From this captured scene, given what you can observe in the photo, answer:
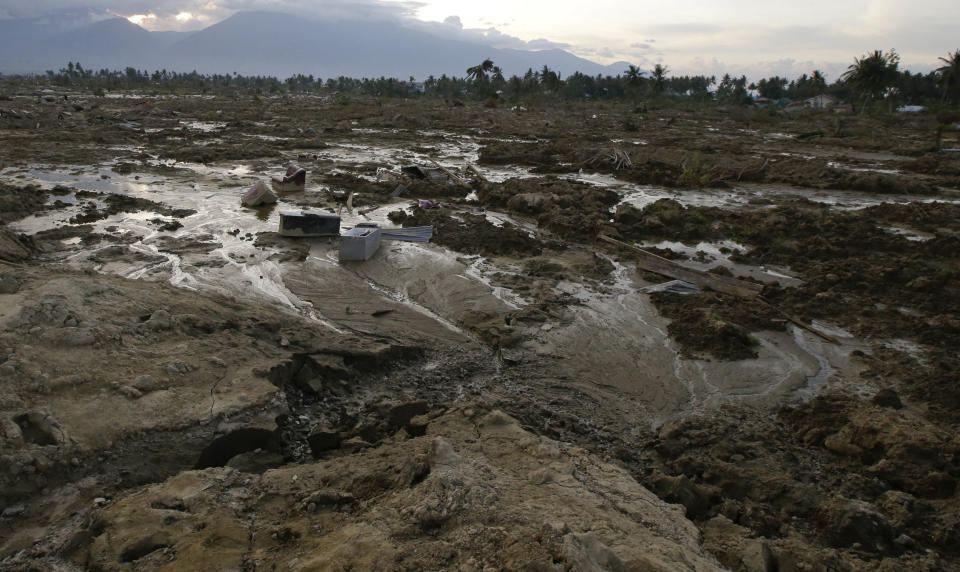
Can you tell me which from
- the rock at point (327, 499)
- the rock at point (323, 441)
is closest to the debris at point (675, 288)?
the rock at point (323, 441)

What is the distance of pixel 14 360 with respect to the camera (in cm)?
377

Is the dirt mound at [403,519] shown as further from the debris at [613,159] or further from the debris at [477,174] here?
the debris at [613,159]

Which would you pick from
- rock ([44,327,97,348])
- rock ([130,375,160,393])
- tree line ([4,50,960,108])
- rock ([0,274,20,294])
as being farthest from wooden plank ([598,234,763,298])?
tree line ([4,50,960,108])

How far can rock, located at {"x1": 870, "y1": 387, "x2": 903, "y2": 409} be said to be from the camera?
4.93 m

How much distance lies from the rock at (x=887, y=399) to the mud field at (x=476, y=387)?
2 cm

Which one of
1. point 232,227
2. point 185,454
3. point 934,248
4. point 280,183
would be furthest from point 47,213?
point 934,248

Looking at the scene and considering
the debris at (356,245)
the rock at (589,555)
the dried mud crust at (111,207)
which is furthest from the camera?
the dried mud crust at (111,207)

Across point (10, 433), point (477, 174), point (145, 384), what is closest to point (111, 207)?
point (145, 384)

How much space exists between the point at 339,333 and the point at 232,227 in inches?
212

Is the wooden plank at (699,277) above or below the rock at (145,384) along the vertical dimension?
above

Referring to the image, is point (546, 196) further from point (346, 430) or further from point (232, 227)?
point (346, 430)

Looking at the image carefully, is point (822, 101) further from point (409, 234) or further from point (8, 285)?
point (8, 285)

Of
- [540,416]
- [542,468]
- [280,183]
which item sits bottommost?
[540,416]

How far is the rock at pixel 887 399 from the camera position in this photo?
493cm
